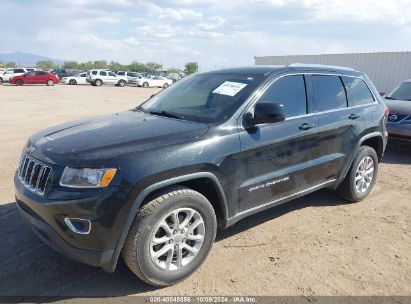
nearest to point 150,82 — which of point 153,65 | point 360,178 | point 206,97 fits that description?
point 360,178

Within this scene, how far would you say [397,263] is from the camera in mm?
3641

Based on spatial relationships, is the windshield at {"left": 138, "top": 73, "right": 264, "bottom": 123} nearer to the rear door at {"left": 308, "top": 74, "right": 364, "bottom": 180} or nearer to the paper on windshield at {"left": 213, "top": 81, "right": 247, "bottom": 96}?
the paper on windshield at {"left": 213, "top": 81, "right": 247, "bottom": 96}

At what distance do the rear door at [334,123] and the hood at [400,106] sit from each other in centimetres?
342

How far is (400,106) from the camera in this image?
7969 millimetres

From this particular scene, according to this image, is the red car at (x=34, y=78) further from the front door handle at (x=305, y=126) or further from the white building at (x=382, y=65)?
the front door handle at (x=305, y=126)

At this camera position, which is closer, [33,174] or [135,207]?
[135,207]

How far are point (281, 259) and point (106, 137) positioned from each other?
1.98 meters

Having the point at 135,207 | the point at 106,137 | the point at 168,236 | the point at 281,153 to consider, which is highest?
the point at 106,137

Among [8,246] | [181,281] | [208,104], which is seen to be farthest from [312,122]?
[8,246]

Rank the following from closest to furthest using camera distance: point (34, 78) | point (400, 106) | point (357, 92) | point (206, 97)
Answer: point (206, 97)
point (357, 92)
point (400, 106)
point (34, 78)

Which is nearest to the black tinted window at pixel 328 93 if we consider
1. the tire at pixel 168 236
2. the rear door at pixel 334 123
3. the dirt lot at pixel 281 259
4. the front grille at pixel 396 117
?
the rear door at pixel 334 123

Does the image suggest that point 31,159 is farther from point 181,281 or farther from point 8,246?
point 181,281

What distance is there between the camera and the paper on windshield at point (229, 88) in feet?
12.6

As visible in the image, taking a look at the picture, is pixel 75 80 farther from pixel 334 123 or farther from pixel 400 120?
pixel 334 123
